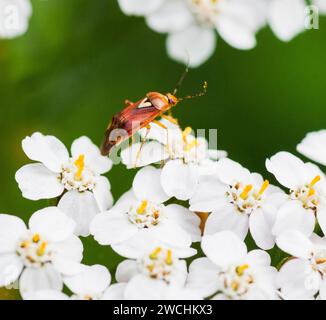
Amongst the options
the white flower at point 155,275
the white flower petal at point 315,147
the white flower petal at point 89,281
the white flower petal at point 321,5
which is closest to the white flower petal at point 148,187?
the white flower at point 155,275

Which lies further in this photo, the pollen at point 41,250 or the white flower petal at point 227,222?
the white flower petal at point 227,222

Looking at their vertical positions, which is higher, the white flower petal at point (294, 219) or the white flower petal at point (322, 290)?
the white flower petal at point (294, 219)

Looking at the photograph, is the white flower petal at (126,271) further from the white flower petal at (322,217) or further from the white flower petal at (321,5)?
the white flower petal at (321,5)

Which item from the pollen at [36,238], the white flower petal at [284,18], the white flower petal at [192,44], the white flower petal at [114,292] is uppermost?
the white flower petal at [284,18]

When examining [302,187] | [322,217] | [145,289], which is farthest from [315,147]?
[145,289]

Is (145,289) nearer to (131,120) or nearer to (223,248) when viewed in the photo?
(223,248)
